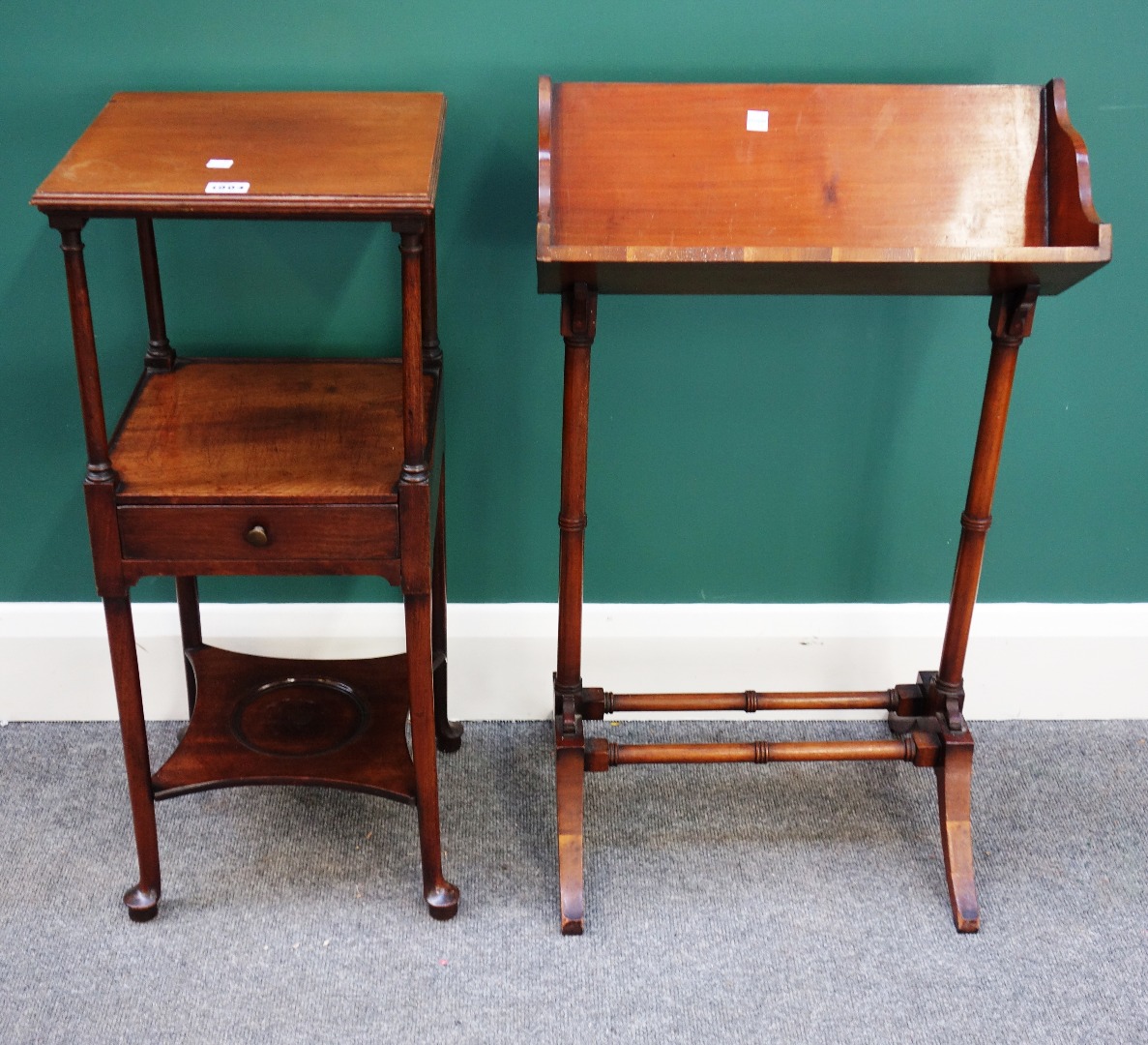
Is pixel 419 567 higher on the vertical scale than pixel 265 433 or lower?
lower

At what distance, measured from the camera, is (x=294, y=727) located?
218 cm

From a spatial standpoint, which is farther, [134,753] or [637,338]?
[637,338]

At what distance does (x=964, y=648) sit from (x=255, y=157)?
1.40 meters

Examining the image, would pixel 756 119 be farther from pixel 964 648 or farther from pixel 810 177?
pixel 964 648

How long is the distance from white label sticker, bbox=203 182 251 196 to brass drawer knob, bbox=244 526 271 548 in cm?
46

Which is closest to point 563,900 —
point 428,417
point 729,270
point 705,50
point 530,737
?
point 530,737

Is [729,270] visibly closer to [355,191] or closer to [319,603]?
[355,191]

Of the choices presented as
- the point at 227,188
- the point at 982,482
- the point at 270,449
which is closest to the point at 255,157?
the point at 227,188

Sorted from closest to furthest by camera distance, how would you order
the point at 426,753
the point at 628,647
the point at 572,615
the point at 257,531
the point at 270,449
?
the point at 257,531 < the point at 270,449 < the point at 426,753 < the point at 572,615 < the point at 628,647

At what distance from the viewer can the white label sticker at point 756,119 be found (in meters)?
1.91

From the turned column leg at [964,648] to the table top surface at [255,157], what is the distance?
917 mm

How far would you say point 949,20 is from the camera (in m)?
2.02

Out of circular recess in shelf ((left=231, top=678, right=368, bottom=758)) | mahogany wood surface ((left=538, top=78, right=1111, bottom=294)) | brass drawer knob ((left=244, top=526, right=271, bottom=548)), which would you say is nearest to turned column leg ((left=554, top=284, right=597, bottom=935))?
mahogany wood surface ((left=538, top=78, right=1111, bottom=294))

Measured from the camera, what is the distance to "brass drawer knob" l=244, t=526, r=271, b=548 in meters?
1.76
